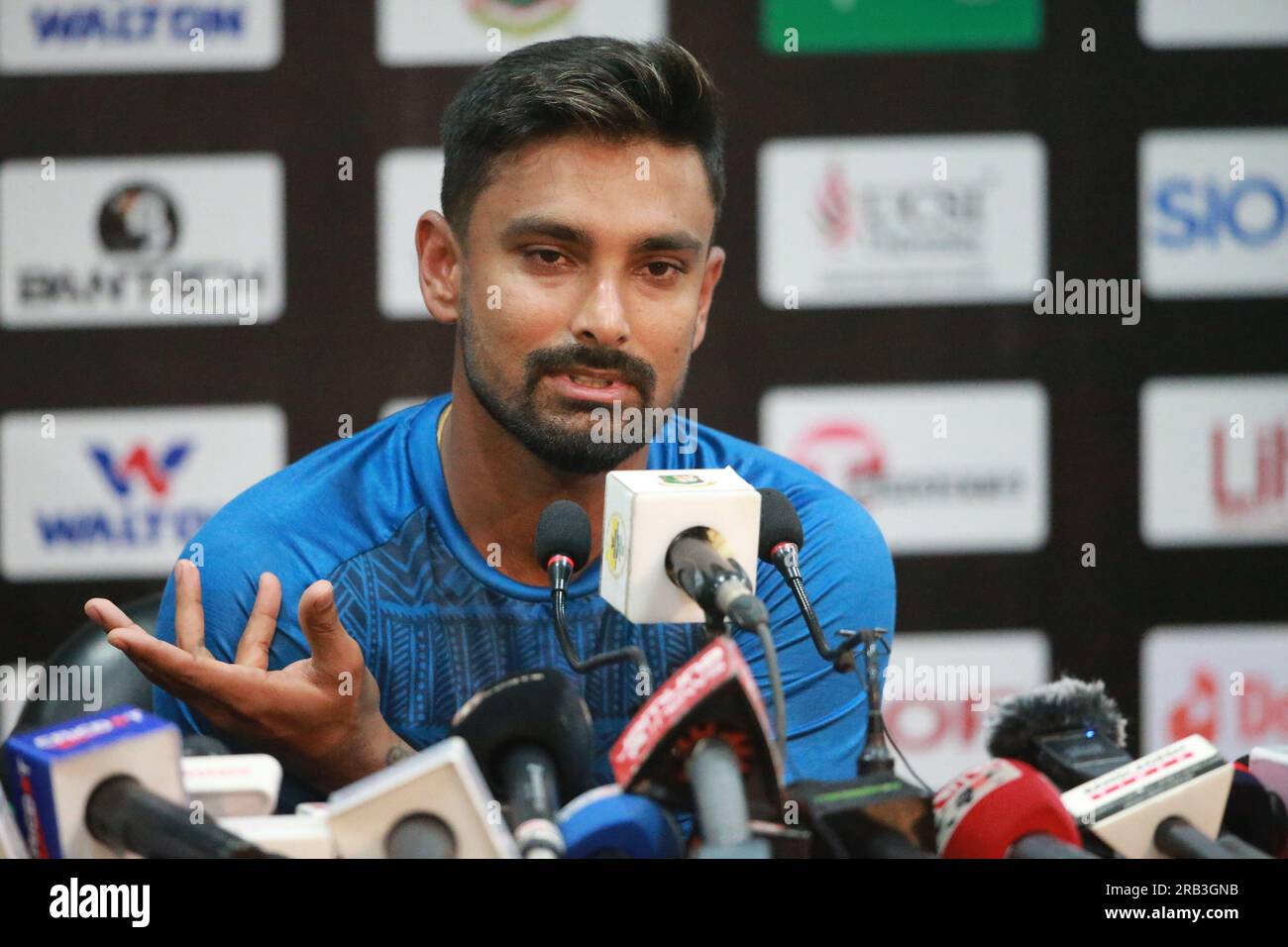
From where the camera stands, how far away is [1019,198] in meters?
2.88

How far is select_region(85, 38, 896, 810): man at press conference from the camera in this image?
1.63 metres

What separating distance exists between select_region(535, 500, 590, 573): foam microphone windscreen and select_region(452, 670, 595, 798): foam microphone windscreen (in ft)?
0.67

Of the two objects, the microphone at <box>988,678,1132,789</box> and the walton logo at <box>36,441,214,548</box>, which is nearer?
the microphone at <box>988,678,1132,789</box>

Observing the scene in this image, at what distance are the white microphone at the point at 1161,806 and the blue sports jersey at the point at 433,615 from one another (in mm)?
584

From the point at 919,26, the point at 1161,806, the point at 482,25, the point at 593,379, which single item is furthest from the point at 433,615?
the point at 919,26

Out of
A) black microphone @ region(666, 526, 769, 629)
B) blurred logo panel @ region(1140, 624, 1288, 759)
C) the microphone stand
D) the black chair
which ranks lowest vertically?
blurred logo panel @ region(1140, 624, 1288, 759)

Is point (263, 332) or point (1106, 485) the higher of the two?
point (263, 332)

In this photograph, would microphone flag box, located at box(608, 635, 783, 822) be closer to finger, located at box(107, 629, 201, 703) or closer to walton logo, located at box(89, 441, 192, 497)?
finger, located at box(107, 629, 201, 703)

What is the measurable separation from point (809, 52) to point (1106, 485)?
1.11 m

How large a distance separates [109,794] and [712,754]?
0.39m

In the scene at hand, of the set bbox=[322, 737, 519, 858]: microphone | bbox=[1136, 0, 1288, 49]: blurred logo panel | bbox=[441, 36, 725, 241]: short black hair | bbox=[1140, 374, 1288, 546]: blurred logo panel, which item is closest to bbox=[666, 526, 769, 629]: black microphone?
bbox=[322, 737, 519, 858]: microphone

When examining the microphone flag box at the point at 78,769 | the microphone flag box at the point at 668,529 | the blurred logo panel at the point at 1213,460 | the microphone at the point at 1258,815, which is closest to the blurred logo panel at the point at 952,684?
the blurred logo panel at the point at 1213,460
